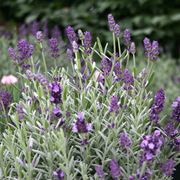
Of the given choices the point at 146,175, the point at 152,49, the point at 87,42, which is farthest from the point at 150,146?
the point at 87,42

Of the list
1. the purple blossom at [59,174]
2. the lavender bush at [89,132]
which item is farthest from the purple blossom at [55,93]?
the purple blossom at [59,174]

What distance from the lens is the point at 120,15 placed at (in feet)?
22.9

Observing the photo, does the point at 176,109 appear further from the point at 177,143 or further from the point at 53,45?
the point at 53,45

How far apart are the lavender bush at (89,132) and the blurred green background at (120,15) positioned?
409 cm

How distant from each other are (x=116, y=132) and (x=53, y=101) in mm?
325

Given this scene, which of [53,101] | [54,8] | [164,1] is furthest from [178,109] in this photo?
[54,8]

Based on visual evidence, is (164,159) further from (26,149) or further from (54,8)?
(54,8)

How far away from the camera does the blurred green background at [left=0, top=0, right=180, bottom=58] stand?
6531 mm

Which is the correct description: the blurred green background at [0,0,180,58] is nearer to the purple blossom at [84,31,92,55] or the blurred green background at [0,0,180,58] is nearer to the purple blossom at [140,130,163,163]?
the purple blossom at [84,31,92,55]

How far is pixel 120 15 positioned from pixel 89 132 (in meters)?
5.01

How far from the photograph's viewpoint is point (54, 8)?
718 cm

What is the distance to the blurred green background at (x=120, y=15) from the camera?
6.53 m

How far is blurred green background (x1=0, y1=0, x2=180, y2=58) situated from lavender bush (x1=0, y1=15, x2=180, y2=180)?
4.09m

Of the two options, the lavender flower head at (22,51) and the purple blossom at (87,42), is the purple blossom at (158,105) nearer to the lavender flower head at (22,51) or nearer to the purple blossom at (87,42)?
the purple blossom at (87,42)
